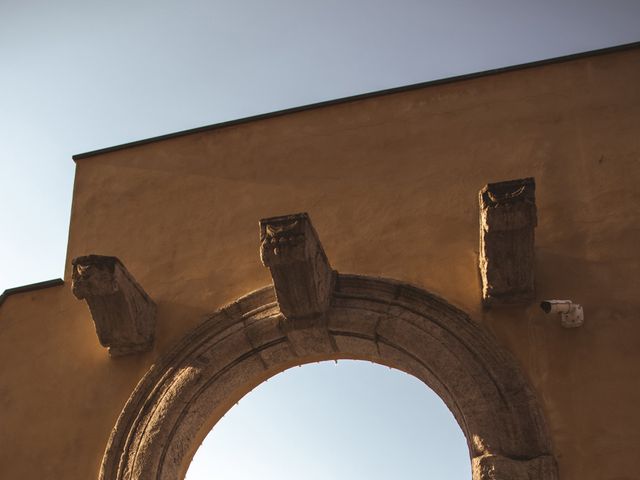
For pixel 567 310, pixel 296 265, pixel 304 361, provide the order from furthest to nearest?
pixel 304 361 < pixel 296 265 < pixel 567 310

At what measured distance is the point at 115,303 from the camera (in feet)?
19.6

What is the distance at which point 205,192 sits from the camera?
6.83m

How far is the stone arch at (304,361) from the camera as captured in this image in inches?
212

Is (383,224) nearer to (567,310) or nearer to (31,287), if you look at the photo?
(567,310)

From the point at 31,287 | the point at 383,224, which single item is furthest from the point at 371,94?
the point at 31,287

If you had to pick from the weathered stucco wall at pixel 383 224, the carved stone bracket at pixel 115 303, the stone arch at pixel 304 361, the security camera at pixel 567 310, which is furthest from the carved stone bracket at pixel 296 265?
the security camera at pixel 567 310

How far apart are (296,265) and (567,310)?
5.20ft

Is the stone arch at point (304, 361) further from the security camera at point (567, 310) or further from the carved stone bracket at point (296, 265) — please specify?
the security camera at point (567, 310)

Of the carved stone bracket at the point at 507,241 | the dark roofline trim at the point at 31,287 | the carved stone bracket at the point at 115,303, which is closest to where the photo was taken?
the carved stone bracket at the point at 507,241

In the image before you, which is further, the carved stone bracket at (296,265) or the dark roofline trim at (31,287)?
the dark roofline trim at (31,287)

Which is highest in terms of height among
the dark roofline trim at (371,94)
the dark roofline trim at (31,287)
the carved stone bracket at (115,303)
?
the dark roofline trim at (371,94)

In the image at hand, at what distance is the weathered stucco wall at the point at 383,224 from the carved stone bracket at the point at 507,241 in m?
0.14

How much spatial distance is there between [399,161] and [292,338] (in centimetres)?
147

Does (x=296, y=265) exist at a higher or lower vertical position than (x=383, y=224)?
lower
